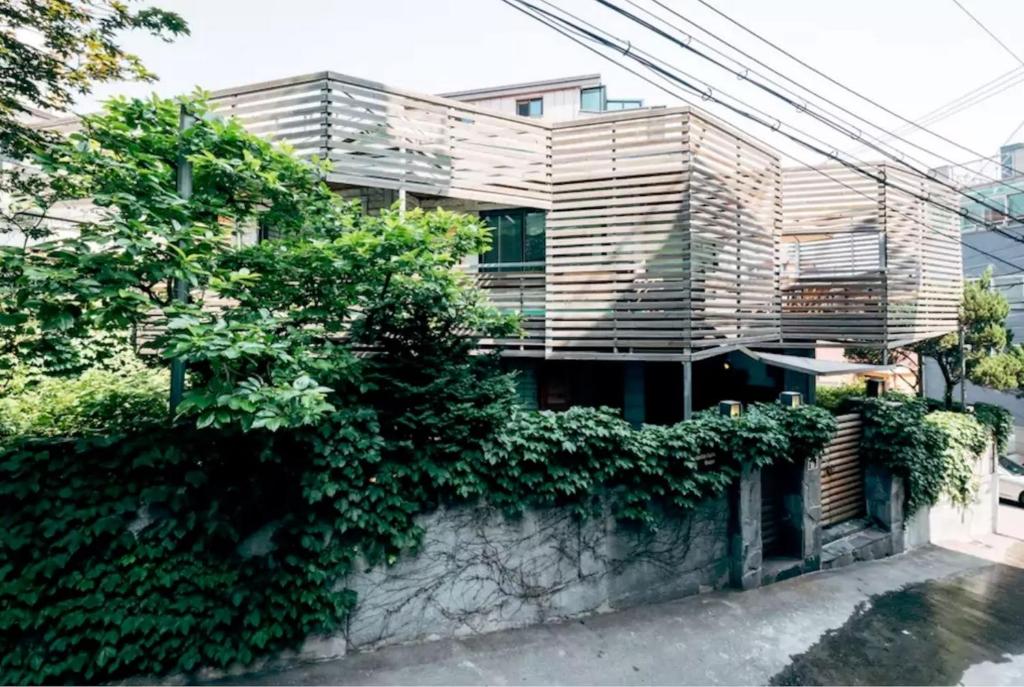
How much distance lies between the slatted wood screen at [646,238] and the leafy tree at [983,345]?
829 centimetres

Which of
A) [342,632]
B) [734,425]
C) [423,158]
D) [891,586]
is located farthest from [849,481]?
[423,158]

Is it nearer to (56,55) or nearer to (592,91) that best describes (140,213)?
(56,55)

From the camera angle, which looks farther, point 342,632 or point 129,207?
point 342,632

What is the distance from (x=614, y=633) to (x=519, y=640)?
48.1 inches

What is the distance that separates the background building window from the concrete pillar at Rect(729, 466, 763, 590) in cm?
521

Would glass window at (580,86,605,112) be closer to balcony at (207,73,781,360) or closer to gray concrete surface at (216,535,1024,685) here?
balcony at (207,73,781,360)

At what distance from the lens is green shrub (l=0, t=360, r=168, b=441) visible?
521 centimetres

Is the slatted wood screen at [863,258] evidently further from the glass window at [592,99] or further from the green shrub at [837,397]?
the glass window at [592,99]

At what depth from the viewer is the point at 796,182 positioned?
1220 cm

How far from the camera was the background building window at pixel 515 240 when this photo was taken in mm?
9742

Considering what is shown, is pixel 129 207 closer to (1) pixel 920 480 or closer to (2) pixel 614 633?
(2) pixel 614 633

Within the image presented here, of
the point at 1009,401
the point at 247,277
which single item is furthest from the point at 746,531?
the point at 1009,401

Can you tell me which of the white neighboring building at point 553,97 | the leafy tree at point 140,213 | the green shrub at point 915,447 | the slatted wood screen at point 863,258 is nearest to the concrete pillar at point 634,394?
the green shrub at point 915,447

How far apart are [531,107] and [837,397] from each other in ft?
52.1
